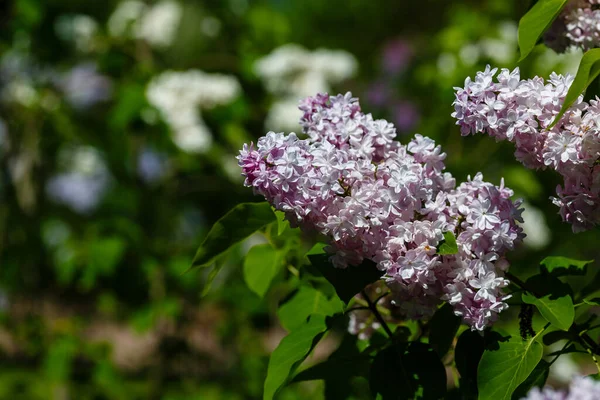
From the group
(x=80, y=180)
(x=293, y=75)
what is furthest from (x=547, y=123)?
(x=80, y=180)

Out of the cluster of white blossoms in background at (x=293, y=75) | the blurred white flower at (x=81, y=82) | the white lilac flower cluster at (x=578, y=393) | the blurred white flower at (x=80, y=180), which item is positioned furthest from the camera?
the blurred white flower at (x=80, y=180)

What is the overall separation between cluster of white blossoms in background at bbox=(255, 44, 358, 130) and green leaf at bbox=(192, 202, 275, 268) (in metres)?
1.95

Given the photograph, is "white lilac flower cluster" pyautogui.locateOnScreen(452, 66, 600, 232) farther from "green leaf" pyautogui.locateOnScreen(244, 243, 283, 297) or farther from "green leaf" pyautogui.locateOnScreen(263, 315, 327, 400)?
"green leaf" pyautogui.locateOnScreen(244, 243, 283, 297)

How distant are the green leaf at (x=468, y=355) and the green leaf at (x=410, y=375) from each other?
2cm

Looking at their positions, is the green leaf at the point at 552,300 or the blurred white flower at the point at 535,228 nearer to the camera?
the green leaf at the point at 552,300

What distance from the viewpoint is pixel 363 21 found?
1065cm

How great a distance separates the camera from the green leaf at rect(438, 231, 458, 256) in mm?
558

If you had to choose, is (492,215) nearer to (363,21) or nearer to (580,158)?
(580,158)

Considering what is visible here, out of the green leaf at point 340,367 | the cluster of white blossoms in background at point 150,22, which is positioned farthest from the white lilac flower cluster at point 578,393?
the cluster of white blossoms in background at point 150,22

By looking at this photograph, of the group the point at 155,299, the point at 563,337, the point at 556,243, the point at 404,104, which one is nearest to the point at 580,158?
the point at 563,337

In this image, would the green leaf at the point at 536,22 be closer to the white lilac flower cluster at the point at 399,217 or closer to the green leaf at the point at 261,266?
the white lilac flower cluster at the point at 399,217

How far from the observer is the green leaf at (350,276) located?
1.91 feet

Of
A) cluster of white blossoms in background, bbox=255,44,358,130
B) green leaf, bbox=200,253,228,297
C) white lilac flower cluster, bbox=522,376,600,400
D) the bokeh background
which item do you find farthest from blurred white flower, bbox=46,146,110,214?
white lilac flower cluster, bbox=522,376,600,400

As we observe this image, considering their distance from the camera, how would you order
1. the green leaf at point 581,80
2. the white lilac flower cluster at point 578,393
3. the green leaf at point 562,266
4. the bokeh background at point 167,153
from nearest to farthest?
the white lilac flower cluster at point 578,393
the green leaf at point 581,80
the green leaf at point 562,266
the bokeh background at point 167,153
